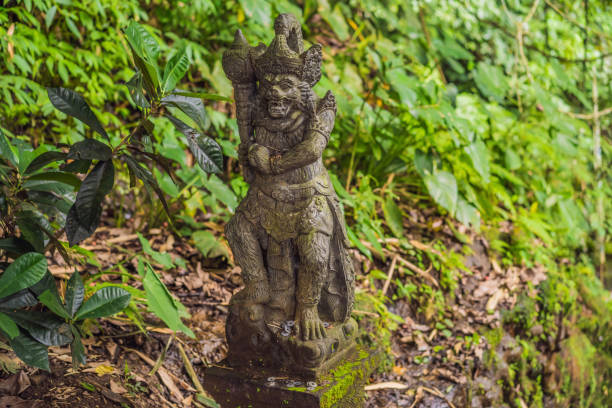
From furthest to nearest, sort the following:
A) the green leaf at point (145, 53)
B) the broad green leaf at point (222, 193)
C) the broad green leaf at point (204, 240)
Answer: the broad green leaf at point (204, 240) < the broad green leaf at point (222, 193) < the green leaf at point (145, 53)

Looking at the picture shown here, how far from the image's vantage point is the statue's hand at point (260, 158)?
8.13 ft

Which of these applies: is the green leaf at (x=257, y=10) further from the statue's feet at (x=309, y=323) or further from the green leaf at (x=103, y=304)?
the green leaf at (x=103, y=304)

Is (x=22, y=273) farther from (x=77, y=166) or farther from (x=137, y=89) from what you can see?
(x=137, y=89)

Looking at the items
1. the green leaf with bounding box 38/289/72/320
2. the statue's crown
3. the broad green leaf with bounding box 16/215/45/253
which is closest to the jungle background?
the broad green leaf with bounding box 16/215/45/253

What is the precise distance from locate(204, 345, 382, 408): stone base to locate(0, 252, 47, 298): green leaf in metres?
0.86

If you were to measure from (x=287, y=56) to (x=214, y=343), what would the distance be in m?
1.80

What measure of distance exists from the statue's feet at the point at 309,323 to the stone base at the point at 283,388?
174 mm

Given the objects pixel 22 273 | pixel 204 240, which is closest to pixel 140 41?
pixel 22 273

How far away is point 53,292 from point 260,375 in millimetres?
930

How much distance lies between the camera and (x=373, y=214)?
472 cm

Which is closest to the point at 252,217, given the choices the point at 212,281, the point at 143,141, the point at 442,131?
the point at 143,141

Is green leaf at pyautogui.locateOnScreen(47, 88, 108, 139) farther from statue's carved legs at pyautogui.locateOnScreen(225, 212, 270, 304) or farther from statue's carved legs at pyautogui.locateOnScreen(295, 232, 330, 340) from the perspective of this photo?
statue's carved legs at pyautogui.locateOnScreen(295, 232, 330, 340)

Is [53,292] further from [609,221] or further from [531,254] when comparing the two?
[609,221]

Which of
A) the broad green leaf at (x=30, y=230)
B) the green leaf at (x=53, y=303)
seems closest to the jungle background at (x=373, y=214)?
the broad green leaf at (x=30, y=230)
